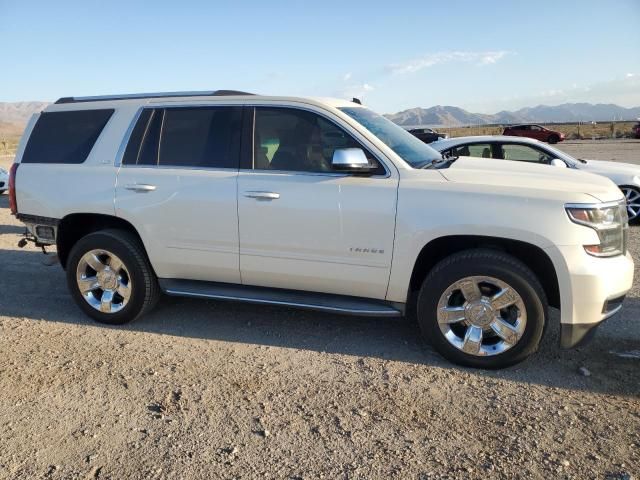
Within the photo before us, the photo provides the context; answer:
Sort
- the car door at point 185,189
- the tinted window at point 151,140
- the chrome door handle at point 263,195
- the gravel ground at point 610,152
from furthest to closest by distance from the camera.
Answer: the gravel ground at point 610,152
the tinted window at point 151,140
the car door at point 185,189
the chrome door handle at point 263,195

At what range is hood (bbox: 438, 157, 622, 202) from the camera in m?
3.59

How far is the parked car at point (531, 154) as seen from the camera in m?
8.45

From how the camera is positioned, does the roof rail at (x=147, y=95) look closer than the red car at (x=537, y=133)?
Yes

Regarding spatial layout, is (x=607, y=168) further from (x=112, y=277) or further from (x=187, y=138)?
(x=112, y=277)

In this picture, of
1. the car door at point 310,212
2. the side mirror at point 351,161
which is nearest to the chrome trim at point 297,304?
the car door at point 310,212

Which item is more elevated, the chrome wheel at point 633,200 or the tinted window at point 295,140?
the tinted window at point 295,140

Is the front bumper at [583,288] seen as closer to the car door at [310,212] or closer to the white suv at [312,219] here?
the white suv at [312,219]

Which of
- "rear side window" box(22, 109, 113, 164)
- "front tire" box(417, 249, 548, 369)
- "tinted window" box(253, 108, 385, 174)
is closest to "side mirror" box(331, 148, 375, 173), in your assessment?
"tinted window" box(253, 108, 385, 174)

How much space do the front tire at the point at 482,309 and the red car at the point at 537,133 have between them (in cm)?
3712

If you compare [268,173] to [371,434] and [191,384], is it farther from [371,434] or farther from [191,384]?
[371,434]

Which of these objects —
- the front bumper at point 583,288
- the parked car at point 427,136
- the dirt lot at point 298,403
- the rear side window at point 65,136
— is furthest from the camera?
the parked car at point 427,136

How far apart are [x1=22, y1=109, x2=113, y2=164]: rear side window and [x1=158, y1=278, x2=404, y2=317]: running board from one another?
4.75 feet

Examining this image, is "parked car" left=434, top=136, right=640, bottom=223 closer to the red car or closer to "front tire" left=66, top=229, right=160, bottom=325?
"front tire" left=66, top=229, right=160, bottom=325

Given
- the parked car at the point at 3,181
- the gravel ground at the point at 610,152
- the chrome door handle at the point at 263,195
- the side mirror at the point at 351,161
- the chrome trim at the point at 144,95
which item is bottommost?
the parked car at the point at 3,181
